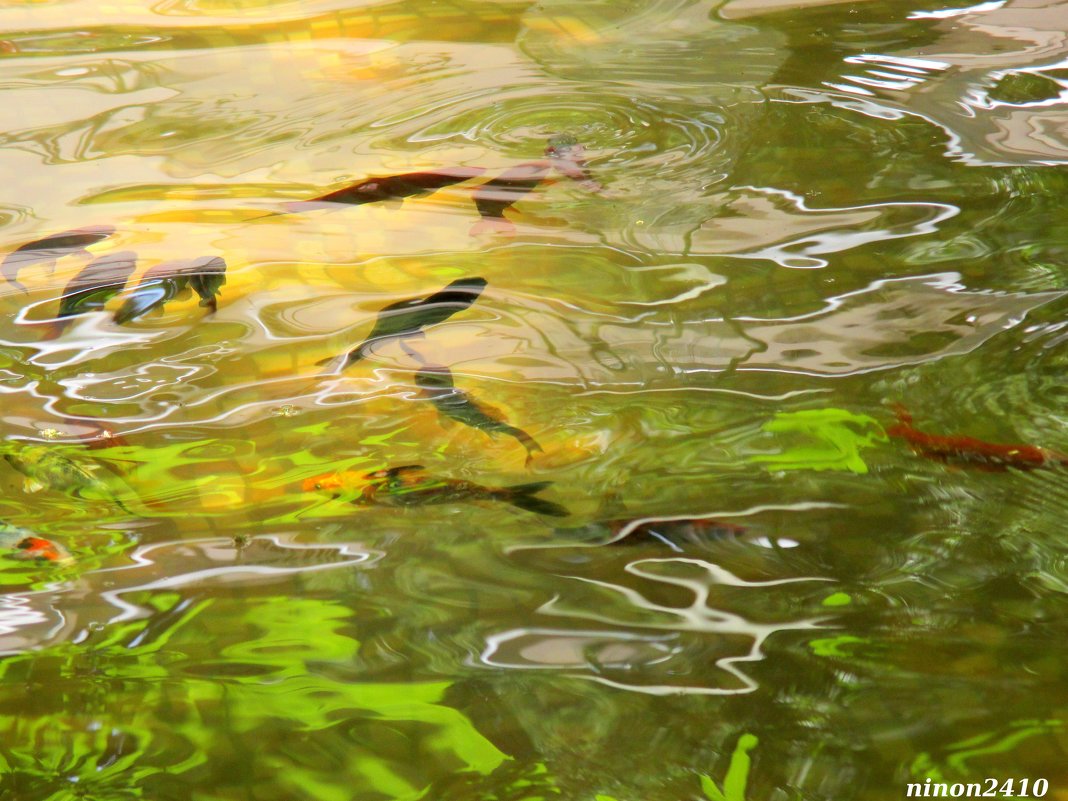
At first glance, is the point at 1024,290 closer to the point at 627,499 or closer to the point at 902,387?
the point at 902,387

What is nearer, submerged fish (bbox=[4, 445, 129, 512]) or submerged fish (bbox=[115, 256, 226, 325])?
submerged fish (bbox=[4, 445, 129, 512])

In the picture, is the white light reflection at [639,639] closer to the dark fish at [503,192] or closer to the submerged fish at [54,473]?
the submerged fish at [54,473]

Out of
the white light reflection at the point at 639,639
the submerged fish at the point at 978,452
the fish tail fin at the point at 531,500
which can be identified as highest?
the submerged fish at the point at 978,452

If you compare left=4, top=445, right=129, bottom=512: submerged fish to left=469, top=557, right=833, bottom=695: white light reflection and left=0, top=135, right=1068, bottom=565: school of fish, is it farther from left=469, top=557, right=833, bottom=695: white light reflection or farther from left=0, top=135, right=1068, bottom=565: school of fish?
left=469, top=557, right=833, bottom=695: white light reflection

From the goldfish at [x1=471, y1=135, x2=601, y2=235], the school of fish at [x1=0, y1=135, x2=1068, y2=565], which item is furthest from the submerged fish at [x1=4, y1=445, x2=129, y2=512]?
the goldfish at [x1=471, y1=135, x2=601, y2=235]

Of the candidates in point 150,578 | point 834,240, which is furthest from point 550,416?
point 834,240

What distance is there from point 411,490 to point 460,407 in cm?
24

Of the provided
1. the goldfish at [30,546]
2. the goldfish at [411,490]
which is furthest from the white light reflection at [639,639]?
the goldfish at [30,546]

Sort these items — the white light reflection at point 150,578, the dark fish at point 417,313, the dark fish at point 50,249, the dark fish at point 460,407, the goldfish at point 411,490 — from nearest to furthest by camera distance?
the white light reflection at point 150,578
the goldfish at point 411,490
the dark fish at point 460,407
the dark fish at point 417,313
the dark fish at point 50,249

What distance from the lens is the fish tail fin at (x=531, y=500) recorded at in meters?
1.59

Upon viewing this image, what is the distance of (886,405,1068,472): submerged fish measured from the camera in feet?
5.18

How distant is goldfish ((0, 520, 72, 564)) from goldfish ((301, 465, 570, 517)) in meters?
0.45

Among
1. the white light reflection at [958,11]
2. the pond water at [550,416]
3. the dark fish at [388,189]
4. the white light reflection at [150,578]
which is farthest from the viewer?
the white light reflection at [958,11]

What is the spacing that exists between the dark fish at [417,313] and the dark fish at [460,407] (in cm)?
15
